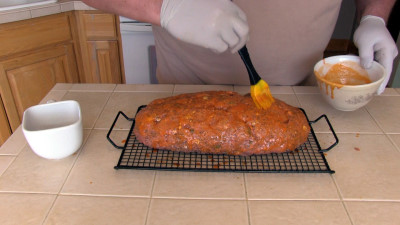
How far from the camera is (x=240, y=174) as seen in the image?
2.80 feet

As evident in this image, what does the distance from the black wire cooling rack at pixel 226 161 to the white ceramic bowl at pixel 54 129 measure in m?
0.10

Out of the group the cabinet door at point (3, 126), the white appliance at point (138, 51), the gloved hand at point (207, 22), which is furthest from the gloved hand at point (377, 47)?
the cabinet door at point (3, 126)

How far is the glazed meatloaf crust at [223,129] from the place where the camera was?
0.90m

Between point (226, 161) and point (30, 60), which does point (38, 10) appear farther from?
point (226, 161)

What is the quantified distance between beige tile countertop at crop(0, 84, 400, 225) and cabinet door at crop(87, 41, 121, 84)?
1.31m

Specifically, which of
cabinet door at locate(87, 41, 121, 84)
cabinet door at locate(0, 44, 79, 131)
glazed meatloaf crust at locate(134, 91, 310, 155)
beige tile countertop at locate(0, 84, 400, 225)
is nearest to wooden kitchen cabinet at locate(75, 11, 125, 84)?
cabinet door at locate(87, 41, 121, 84)

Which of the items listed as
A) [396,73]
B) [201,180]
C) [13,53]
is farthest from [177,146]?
[396,73]

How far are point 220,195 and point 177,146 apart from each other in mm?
191

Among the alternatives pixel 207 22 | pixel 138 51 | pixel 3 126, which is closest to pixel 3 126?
pixel 3 126

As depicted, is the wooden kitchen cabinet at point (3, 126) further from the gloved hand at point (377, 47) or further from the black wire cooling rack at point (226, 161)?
the gloved hand at point (377, 47)

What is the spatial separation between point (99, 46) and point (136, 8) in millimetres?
Answer: 1325

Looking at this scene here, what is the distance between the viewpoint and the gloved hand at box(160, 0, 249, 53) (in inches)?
35.9

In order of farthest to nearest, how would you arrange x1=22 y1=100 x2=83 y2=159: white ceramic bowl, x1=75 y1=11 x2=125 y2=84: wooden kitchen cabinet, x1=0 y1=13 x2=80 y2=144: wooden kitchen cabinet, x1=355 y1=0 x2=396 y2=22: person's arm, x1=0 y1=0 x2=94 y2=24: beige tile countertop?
x1=75 y1=11 x2=125 y2=84: wooden kitchen cabinet, x1=0 y1=13 x2=80 y2=144: wooden kitchen cabinet, x1=0 y1=0 x2=94 y2=24: beige tile countertop, x1=355 y1=0 x2=396 y2=22: person's arm, x1=22 y1=100 x2=83 y2=159: white ceramic bowl

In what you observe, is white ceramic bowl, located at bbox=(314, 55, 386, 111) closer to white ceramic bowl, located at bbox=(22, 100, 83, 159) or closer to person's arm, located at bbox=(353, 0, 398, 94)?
person's arm, located at bbox=(353, 0, 398, 94)
